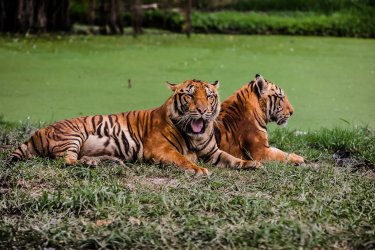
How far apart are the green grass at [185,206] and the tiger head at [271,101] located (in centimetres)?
45

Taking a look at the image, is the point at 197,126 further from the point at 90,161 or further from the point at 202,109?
the point at 90,161

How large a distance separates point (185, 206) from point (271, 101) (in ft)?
6.12

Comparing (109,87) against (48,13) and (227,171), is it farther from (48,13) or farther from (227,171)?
(48,13)

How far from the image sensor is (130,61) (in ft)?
36.4

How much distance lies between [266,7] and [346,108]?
6603mm

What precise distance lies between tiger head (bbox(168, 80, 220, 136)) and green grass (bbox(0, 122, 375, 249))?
0.34m

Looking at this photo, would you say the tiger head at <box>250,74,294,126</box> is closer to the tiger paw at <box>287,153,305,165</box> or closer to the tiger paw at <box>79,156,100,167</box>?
the tiger paw at <box>287,153,305,165</box>

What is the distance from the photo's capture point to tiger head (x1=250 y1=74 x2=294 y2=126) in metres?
6.61

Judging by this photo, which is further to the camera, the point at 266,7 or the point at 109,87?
the point at 266,7

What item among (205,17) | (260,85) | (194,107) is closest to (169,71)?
(260,85)

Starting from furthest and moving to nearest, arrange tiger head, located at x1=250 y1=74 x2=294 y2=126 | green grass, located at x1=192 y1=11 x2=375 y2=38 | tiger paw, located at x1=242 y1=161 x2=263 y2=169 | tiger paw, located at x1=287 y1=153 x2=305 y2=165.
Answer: green grass, located at x1=192 y1=11 x2=375 y2=38 < tiger head, located at x1=250 y1=74 x2=294 y2=126 < tiger paw, located at x1=287 y1=153 x2=305 y2=165 < tiger paw, located at x1=242 y1=161 x2=263 y2=169

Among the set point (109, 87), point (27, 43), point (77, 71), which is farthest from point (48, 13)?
point (109, 87)

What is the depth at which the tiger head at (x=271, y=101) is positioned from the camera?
21.7 ft

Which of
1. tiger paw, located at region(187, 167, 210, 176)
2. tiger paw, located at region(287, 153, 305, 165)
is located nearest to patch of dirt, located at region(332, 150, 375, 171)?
tiger paw, located at region(287, 153, 305, 165)
